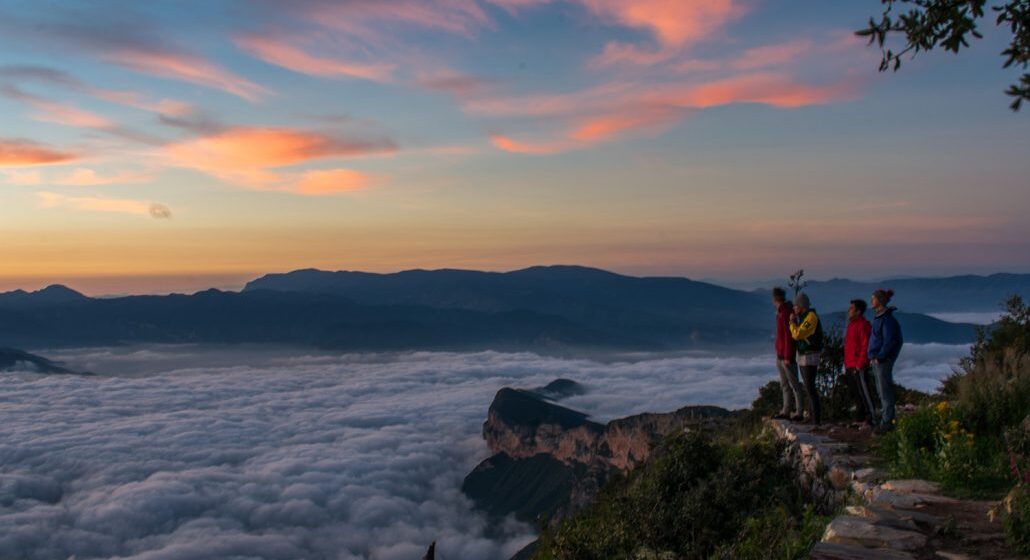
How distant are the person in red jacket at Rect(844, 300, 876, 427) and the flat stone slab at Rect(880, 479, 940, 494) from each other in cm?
349

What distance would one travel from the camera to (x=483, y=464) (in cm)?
15712

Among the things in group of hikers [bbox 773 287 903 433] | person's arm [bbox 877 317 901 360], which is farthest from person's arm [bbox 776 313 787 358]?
person's arm [bbox 877 317 901 360]

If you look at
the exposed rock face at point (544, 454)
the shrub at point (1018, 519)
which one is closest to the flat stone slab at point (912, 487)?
the shrub at point (1018, 519)

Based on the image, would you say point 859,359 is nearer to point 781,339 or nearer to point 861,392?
point 861,392

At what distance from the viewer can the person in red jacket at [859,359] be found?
10.7 metres

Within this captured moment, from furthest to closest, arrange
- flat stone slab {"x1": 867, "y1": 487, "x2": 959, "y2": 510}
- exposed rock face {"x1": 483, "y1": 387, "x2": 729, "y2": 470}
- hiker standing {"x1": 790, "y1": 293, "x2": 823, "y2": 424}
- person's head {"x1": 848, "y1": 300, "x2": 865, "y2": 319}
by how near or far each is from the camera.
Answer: exposed rock face {"x1": 483, "y1": 387, "x2": 729, "y2": 470} < hiker standing {"x1": 790, "y1": 293, "x2": 823, "y2": 424} < person's head {"x1": 848, "y1": 300, "x2": 865, "y2": 319} < flat stone slab {"x1": 867, "y1": 487, "x2": 959, "y2": 510}

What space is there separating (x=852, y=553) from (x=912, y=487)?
222 cm

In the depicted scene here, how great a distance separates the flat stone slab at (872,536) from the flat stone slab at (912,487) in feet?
4.14

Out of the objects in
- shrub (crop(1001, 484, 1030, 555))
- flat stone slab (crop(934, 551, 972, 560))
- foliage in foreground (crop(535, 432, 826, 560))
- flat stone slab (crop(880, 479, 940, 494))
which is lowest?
foliage in foreground (crop(535, 432, 826, 560))

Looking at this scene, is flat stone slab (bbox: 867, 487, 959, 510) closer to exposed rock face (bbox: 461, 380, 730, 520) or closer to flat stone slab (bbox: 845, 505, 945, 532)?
flat stone slab (bbox: 845, 505, 945, 532)

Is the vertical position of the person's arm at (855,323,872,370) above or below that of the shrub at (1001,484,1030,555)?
above

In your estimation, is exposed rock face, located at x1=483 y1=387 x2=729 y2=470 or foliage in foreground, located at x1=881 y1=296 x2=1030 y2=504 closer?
foliage in foreground, located at x1=881 y1=296 x2=1030 y2=504

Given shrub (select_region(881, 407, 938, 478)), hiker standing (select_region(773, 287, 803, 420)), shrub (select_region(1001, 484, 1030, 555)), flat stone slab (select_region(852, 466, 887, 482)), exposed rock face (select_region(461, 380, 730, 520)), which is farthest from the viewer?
exposed rock face (select_region(461, 380, 730, 520))

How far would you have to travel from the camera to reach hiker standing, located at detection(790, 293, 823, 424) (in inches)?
434
